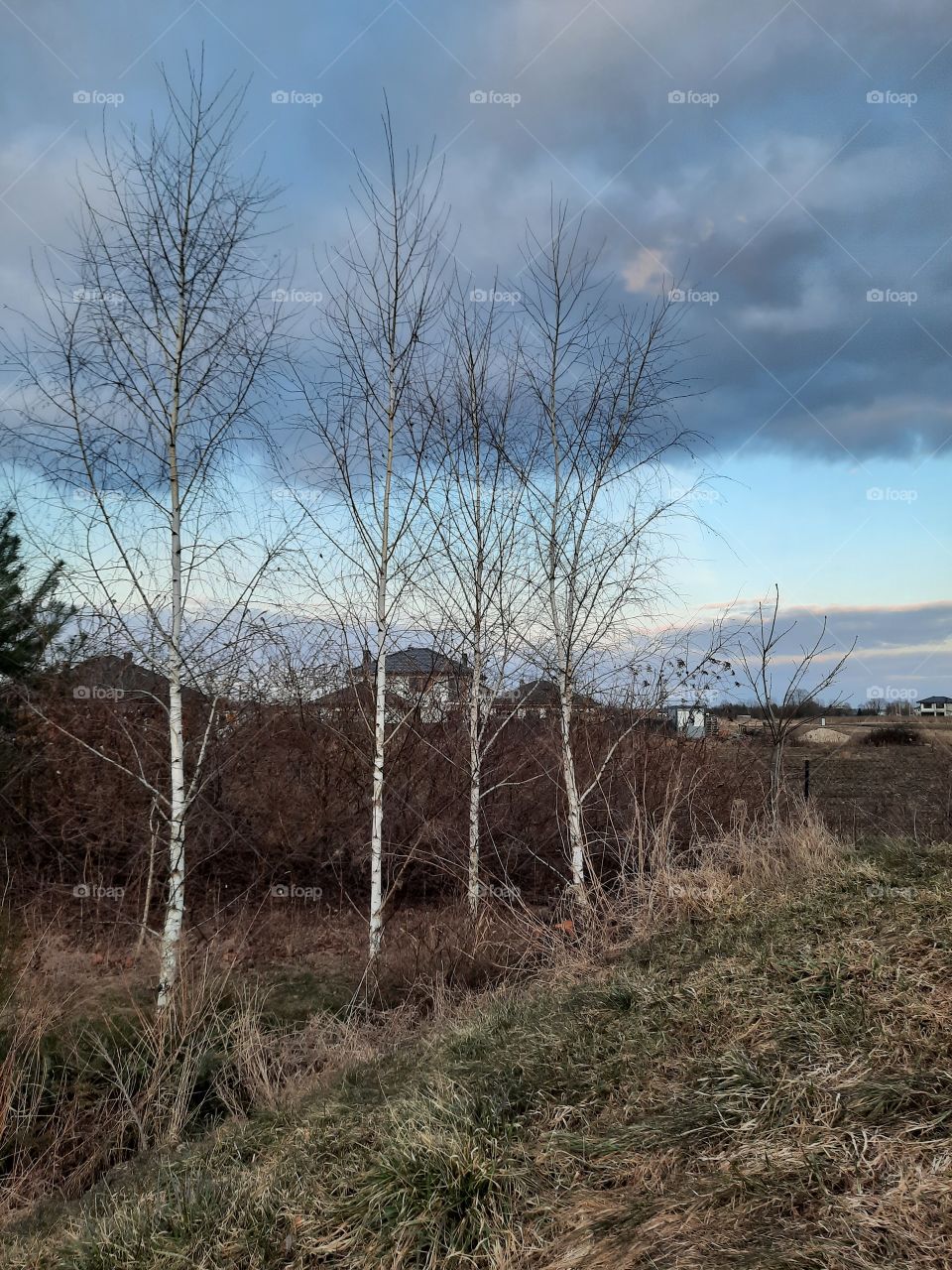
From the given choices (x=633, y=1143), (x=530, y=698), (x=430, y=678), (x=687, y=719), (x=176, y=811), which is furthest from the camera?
(x=687, y=719)

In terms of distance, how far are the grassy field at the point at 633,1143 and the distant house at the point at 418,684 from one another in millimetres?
5892

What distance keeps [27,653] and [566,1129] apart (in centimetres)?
1101

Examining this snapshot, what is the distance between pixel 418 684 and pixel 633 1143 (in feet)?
26.9

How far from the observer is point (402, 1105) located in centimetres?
381

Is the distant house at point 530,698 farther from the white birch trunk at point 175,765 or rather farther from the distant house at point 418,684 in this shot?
the white birch trunk at point 175,765

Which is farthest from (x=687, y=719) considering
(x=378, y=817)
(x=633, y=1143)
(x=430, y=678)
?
(x=633, y=1143)

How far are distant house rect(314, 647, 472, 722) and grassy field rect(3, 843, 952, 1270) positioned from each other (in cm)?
589

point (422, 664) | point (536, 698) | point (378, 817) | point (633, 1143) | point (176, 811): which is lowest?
point (633, 1143)

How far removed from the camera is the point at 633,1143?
10.4 feet

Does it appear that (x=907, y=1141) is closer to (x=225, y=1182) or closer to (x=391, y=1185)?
(x=391, y=1185)

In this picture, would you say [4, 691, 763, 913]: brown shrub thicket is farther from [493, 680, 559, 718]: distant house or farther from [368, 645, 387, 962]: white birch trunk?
[368, 645, 387, 962]: white birch trunk

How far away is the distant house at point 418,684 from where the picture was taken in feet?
34.7

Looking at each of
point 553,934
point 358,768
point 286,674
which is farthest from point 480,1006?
point 286,674

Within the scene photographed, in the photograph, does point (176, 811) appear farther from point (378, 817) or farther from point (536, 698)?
point (536, 698)
